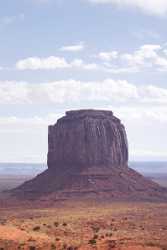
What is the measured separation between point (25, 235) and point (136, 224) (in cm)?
2122

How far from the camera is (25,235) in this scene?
182 feet

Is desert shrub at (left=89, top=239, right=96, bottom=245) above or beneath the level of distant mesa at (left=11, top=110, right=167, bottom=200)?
beneath

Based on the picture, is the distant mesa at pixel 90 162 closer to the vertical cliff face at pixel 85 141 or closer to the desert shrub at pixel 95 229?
the vertical cliff face at pixel 85 141

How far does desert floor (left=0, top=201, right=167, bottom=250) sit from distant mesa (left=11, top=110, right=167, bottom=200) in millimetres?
10686

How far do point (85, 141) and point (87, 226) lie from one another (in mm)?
55489

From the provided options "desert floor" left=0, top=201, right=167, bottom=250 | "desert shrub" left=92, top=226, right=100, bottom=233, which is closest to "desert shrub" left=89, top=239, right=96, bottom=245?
"desert floor" left=0, top=201, right=167, bottom=250

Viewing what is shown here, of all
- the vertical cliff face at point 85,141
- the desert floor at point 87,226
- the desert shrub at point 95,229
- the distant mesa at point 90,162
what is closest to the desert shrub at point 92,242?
the desert floor at point 87,226

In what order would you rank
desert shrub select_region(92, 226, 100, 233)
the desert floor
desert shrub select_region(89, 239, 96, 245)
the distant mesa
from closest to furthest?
the desert floor, desert shrub select_region(89, 239, 96, 245), desert shrub select_region(92, 226, 100, 233), the distant mesa

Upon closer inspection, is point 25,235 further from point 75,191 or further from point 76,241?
point 75,191

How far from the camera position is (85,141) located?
407ft

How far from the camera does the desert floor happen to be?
→ 51562mm

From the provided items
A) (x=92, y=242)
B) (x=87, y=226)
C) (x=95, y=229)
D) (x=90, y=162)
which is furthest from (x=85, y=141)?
(x=92, y=242)

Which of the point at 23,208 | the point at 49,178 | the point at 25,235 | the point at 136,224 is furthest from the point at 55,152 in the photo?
the point at 25,235

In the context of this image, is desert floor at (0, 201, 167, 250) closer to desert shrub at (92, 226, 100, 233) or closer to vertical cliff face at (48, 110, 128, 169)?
desert shrub at (92, 226, 100, 233)
